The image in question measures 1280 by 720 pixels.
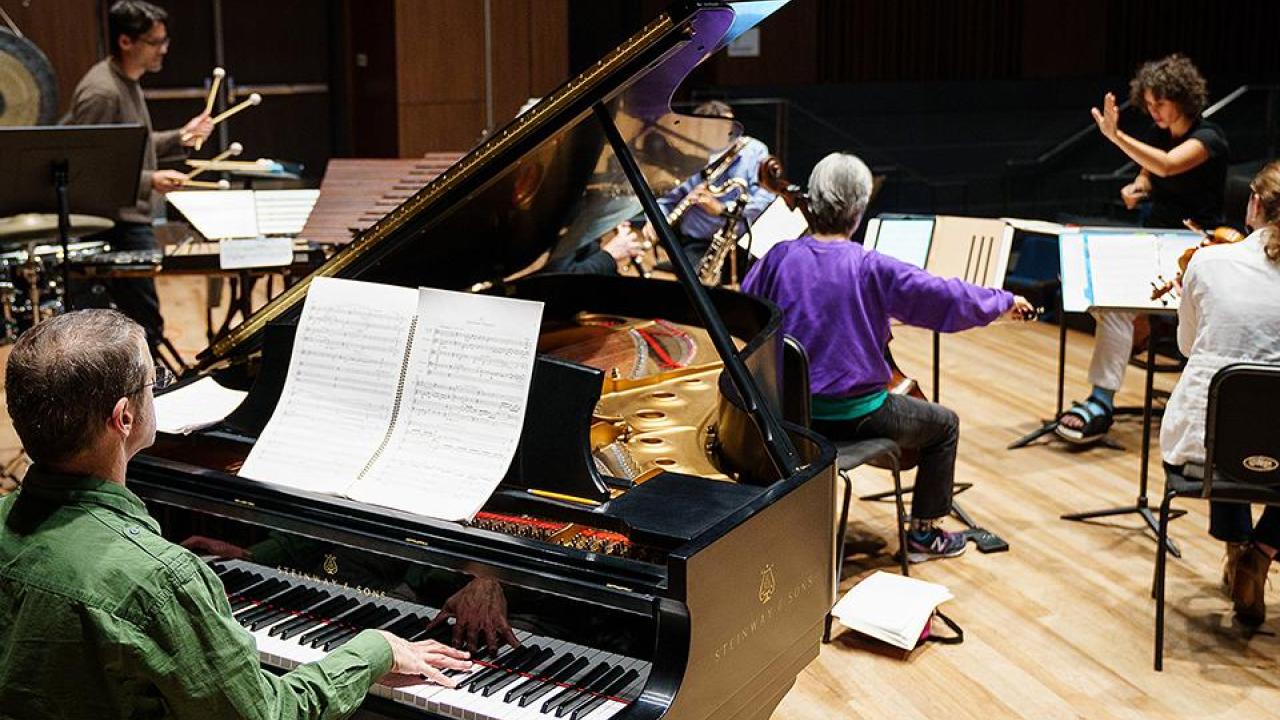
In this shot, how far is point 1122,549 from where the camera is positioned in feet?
15.2

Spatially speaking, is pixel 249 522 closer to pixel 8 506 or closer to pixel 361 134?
pixel 8 506

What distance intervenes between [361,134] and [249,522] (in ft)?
28.6

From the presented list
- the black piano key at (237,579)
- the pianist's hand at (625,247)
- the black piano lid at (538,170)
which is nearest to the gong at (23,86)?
the pianist's hand at (625,247)

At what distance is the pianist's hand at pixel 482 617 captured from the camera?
2234 millimetres

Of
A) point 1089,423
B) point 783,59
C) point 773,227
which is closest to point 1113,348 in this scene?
point 1089,423

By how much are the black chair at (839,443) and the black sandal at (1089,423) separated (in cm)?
169

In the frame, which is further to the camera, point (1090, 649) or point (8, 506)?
point (1090, 649)

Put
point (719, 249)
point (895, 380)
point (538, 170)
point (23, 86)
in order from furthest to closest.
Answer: point (23, 86), point (719, 249), point (895, 380), point (538, 170)

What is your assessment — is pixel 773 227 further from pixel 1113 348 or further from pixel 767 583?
pixel 767 583

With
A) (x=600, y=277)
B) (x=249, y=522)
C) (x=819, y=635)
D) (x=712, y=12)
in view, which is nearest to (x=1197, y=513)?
(x=600, y=277)

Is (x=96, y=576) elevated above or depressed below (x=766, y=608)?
above

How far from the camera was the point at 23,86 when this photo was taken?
22.3 feet

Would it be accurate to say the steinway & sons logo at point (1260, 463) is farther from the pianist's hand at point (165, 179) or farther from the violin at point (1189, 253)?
the pianist's hand at point (165, 179)

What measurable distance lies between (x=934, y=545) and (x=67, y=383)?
11.0ft
